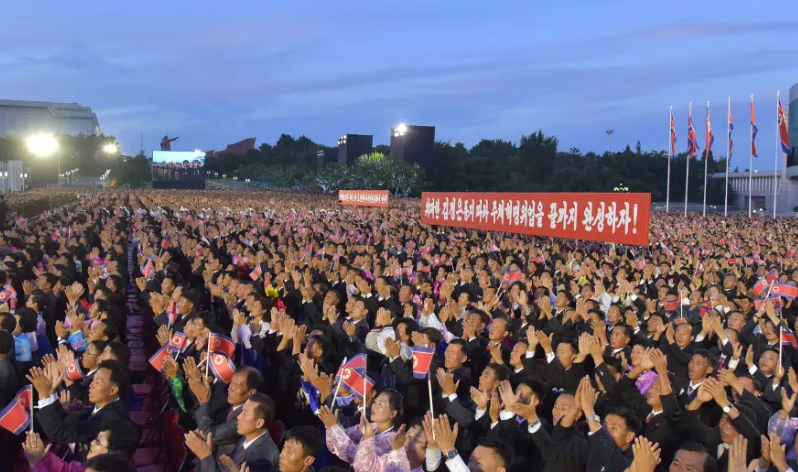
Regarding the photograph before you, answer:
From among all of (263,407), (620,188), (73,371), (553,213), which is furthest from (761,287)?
(620,188)

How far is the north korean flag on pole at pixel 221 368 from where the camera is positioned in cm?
460

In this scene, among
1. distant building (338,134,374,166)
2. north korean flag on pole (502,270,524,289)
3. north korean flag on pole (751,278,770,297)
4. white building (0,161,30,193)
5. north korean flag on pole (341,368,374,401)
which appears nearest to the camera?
north korean flag on pole (341,368,374,401)

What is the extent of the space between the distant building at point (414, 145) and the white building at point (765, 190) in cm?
2355

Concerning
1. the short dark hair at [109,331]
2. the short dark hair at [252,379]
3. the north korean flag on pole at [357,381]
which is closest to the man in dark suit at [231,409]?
the short dark hair at [252,379]

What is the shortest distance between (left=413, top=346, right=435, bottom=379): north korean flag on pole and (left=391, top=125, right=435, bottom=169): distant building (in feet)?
188

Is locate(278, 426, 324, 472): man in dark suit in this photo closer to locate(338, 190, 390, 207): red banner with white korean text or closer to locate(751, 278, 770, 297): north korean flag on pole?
locate(751, 278, 770, 297): north korean flag on pole

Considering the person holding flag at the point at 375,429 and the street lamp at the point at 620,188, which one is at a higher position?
the street lamp at the point at 620,188

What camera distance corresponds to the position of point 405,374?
508 centimetres

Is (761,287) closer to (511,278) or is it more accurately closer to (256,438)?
(511,278)

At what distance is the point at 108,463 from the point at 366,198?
2999 centimetres

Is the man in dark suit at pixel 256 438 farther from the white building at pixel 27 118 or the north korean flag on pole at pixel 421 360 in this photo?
the white building at pixel 27 118

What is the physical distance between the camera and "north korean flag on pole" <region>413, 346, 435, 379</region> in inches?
196

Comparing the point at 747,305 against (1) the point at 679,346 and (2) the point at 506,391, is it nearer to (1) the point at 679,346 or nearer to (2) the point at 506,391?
(1) the point at 679,346

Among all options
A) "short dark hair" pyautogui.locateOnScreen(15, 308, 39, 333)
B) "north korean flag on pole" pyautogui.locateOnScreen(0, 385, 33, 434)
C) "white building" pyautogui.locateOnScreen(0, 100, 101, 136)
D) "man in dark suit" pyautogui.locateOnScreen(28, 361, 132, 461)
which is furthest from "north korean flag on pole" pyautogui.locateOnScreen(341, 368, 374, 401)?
"white building" pyautogui.locateOnScreen(0, 100, 101, 136)
